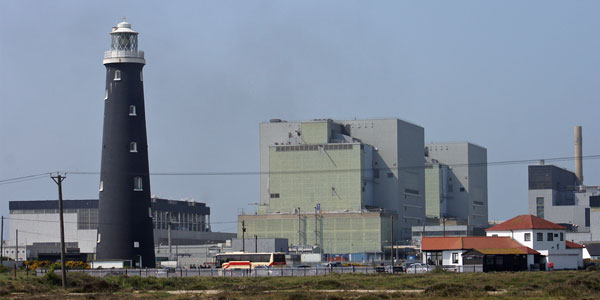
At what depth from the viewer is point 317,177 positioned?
7037 inches

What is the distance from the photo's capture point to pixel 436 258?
108 m

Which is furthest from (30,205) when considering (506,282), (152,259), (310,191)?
(506,282)

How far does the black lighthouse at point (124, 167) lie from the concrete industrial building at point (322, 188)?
272ft

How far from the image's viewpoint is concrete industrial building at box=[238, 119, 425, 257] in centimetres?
17675

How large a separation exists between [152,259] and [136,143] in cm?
1244

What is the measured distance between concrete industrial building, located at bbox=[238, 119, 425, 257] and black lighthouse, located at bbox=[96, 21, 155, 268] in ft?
272

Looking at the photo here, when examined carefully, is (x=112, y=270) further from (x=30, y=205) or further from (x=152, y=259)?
(x=30, y=205)

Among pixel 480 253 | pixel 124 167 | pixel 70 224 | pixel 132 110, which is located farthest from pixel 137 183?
pixel 70 224

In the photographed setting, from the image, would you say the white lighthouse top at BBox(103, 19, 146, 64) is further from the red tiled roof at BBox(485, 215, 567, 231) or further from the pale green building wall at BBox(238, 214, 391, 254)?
the pale green building wall at BBox(238, 214, 391, 254)

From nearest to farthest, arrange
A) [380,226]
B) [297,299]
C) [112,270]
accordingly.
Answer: [297,299]
[112,270]
[380,226]

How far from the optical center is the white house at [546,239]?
351ft

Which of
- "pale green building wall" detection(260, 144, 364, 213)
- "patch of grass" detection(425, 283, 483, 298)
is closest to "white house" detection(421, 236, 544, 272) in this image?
"patch of grass" detection(425, 283, 483, 298)

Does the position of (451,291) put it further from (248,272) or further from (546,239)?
(546,239)

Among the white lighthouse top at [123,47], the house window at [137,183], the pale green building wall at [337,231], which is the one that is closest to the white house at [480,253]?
the house window at [137,183]
